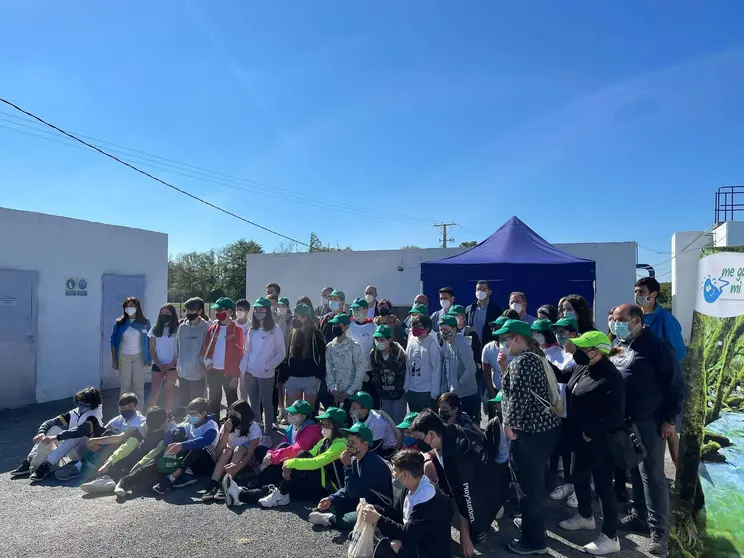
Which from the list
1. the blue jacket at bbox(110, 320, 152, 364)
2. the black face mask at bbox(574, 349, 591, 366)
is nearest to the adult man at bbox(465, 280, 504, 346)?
the black face mask at bbox(574, 349, 591, 366)

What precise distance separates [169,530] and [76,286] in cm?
686

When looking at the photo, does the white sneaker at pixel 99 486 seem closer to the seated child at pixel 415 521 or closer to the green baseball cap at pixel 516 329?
the seated child at pixel 415 521

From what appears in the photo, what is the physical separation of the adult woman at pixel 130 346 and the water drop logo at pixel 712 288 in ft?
22.7

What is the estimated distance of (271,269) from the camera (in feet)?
61.3

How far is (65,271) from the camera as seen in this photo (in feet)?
31.1

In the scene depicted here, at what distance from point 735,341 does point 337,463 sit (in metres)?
3.42

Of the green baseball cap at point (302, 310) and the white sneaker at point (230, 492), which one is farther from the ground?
the green baseball cap at point (302, 310)

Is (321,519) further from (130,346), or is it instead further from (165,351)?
(130,346)

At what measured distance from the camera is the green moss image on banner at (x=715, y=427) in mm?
2275

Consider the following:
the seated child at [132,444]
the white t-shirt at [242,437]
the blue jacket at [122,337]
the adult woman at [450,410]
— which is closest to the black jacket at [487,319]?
the adult woman at [450,410]

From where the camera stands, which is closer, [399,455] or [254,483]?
[399,455]

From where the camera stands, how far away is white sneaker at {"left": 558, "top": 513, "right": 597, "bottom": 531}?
4.24 metres

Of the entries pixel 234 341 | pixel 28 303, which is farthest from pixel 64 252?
pixel 234 341

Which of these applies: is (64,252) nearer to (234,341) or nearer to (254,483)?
(234,341)
